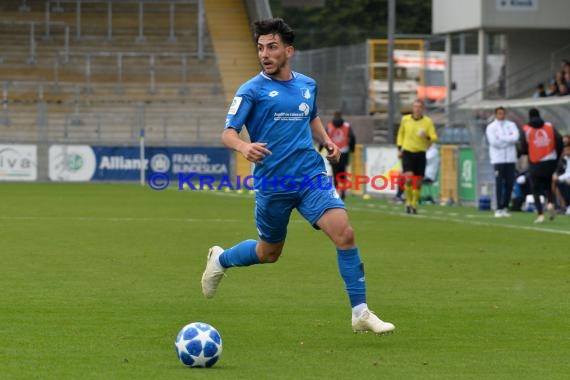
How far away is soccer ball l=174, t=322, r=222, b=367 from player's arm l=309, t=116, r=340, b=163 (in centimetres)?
231

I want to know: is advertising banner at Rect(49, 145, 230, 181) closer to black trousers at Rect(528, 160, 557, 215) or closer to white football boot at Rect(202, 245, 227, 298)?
black trousers at Rect(528, 160, 557, 215)

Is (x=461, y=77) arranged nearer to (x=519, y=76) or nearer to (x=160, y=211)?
(x=519, y=76)

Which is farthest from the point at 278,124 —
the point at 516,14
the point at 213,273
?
the point at 516,14

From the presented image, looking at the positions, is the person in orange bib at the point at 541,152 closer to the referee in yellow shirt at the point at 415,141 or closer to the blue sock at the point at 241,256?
the referee in yellow shirt at the point at 415,141

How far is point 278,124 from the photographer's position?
32.9 feet

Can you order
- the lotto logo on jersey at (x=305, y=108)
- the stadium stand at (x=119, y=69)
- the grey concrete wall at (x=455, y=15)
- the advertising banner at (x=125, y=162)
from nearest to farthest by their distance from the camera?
the lotto logo on jersey at (x=305, y=108) < the grey concrete wall at (x=455, y=15) < the advertising banner at (x=125, y=162) < the stadium stand at (x=119, y=69)

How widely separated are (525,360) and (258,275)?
6170 millimetres

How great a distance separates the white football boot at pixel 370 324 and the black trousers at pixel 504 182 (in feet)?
56.6

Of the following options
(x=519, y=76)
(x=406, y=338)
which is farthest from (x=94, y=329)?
(x=519, y=76)

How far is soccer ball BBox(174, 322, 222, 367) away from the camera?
830 cm

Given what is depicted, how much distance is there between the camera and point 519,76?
43656mm

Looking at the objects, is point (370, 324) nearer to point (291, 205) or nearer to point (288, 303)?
point (291, 205)

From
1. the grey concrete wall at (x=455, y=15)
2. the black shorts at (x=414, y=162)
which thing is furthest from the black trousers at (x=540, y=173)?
the grey concrete wall at (x=455, y=15)

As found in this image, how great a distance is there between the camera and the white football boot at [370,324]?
9.62 m
